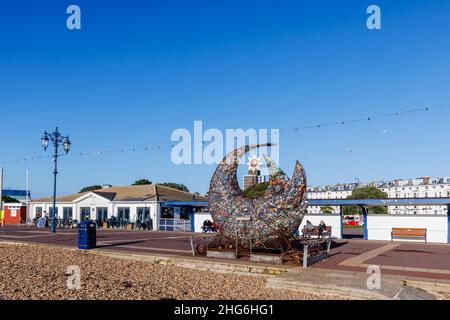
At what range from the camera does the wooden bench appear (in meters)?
20.7

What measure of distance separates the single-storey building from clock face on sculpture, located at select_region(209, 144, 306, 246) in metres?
15.6

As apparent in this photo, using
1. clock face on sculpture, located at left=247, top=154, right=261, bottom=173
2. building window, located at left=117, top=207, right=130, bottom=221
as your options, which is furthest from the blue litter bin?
building window, located at left=117, top=207, right=130, bottom=221

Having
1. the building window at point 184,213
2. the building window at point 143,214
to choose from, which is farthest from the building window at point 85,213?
the building window at point 184,213

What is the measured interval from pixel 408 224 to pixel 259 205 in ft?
40.7

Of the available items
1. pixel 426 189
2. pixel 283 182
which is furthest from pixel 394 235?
pixel 426 189

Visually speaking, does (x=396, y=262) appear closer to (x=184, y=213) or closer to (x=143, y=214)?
(x=143, y=214)

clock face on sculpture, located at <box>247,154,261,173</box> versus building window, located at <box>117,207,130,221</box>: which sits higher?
clock face on sculpture, located at <box>247,154,261,173</box>

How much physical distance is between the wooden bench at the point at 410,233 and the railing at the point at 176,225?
44.4 ft

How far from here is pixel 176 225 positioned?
30.1 metres

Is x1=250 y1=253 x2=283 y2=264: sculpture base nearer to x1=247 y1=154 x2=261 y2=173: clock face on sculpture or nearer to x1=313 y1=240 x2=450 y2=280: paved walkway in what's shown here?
x1=313 y1=240 x2=450 y2=280: paved walkway

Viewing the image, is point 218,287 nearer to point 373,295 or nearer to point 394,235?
point 373,295

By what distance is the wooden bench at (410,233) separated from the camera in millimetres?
20672
